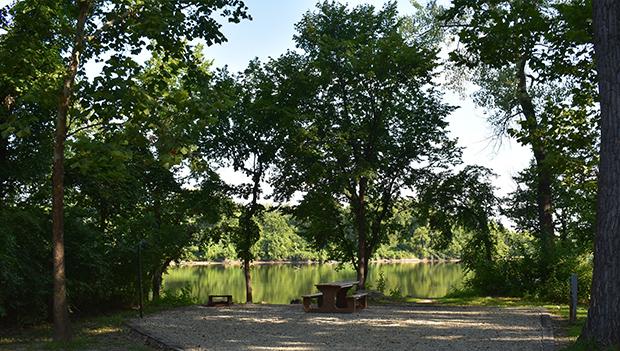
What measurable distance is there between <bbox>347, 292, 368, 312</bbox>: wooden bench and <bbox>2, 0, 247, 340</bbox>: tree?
6.44 metres

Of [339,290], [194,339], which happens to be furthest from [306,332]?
[339,290]

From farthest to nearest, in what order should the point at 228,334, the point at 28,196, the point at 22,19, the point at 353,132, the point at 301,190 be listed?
the point at 301,190
the point at 353,132
the point at 28,196
the point at 228,334
the point at 22,19

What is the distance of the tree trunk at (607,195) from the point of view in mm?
6891

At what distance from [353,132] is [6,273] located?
11.1 metres

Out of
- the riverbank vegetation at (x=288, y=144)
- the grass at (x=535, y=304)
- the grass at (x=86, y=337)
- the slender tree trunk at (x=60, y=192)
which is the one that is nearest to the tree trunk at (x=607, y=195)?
the riverbank vegetation at (x=288, y=144)

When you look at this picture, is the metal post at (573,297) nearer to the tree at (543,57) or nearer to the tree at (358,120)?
the tree at (543,57)

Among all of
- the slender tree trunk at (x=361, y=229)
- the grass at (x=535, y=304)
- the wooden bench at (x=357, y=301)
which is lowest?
the grass at (x=535, y=304)

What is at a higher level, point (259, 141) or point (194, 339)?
point (259, 141)

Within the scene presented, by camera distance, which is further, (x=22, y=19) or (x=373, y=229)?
(x=373, y=229)

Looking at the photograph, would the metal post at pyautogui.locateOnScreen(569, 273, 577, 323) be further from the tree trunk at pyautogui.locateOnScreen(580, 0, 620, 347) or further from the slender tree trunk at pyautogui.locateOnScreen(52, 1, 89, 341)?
the slender tree trunk at pyautogui.locateOnScreen(52, 1, 89, 341)

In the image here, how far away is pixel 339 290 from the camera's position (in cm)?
1434

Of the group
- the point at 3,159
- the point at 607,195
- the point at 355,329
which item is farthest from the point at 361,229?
the point at 607,195

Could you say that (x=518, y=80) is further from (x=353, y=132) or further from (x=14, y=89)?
(x=14, y=89)

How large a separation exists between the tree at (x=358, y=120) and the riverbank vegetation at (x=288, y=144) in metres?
0.07
